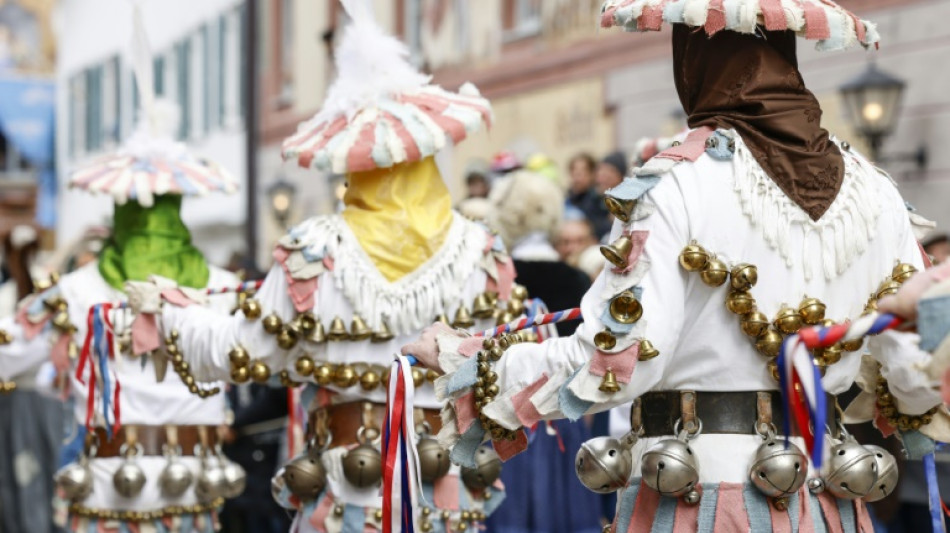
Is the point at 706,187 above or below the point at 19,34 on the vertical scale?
below

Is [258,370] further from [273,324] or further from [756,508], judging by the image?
[756,508]

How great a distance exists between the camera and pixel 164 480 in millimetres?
6156

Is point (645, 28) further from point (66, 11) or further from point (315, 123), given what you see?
point (66, 11)

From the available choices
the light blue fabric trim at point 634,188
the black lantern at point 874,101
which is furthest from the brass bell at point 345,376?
the black lantern at point 874,101

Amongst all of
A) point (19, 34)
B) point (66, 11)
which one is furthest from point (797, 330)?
point (19, 34)

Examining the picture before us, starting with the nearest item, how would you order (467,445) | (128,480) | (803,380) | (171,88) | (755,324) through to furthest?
(803,380) < (755,324) < (467,445) < (128,480) < (171,88)

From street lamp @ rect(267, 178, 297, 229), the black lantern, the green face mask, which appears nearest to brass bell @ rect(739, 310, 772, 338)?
the green face mask

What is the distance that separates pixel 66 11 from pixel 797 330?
26.7 metres

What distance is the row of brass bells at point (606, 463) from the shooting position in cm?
358

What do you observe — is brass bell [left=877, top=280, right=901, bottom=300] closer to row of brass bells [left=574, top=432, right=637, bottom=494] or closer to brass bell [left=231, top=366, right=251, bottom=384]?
row of brass bells [left=574, top=432, right=637, bottom=494]

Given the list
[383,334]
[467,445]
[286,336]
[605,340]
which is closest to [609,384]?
[605,340]

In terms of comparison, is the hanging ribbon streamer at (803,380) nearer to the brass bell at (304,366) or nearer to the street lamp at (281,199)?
the brass bell at (304,366)

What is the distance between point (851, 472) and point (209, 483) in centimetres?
341

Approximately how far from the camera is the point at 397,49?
5078mm
